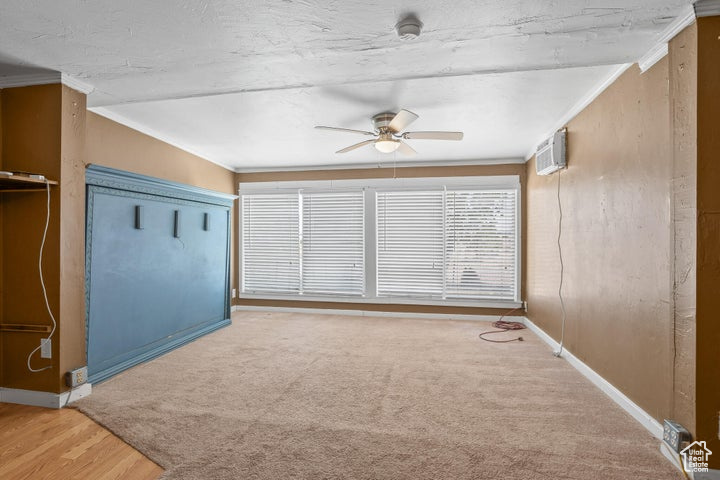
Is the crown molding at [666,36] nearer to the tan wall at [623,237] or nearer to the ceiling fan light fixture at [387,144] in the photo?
the tan wall at [623,237]

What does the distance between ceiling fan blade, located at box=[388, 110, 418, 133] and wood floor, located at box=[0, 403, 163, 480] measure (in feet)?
9.05

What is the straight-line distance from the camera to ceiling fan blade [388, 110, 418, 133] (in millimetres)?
2823

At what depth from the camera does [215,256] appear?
4.62 meters

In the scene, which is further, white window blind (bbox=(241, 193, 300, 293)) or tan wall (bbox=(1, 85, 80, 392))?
white window blind (bbox=(241, 193, 300, 293))

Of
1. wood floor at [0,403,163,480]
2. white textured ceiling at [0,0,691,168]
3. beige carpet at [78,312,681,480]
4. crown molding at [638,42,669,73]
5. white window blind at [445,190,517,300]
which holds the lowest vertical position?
wood floor at [0,403,163,480]

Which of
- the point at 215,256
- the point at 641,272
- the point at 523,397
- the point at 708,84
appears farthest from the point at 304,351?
the point at 708,84

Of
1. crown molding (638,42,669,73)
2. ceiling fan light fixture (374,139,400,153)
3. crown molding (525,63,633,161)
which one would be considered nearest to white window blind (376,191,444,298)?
crown molding (525,63,633,161)

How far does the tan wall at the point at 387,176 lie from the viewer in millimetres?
5289

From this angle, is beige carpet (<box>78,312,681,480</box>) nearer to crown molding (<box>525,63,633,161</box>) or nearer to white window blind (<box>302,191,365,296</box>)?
white window blind (<box>302,191,365,296</box>)

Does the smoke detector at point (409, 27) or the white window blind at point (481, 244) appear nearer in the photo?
the smoke detector at point (409, 27)

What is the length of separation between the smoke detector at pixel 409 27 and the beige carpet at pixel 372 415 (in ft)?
7.36

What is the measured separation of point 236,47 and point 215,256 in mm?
3076

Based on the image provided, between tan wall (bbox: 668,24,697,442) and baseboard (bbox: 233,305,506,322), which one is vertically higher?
tan wall (bbox: 668,24,697,442)

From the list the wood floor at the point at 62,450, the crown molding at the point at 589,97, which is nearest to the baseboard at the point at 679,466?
the crown molding at the point at 589,97
